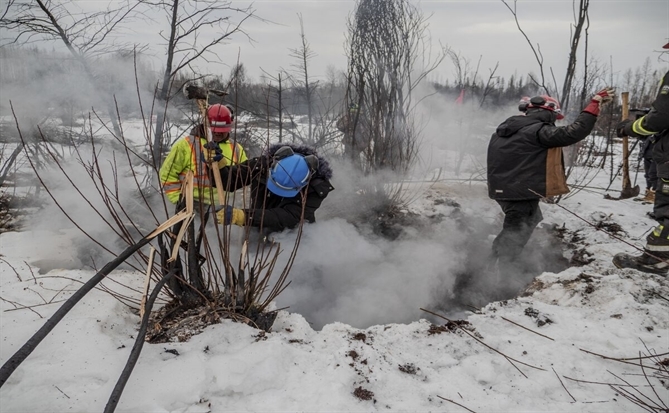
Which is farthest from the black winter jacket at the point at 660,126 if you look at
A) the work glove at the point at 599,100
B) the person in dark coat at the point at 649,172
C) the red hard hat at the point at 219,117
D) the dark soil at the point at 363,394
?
the red hard hat at the point at 219,117

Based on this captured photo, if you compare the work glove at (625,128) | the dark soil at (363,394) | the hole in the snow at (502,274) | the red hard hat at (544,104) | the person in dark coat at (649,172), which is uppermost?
the red hard hat at (544,104)

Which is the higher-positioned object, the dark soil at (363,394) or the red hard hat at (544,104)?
the red hard hat at (544,104)

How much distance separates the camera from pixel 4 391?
1502mm

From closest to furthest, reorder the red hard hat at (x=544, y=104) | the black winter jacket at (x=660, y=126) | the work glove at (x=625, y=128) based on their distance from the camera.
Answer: the black winter jacket at (x=660, y=126), the red hard hat at (x=544, y=104), the work glove at (x=625, y=128)

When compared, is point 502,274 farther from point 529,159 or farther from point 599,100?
point 599,100

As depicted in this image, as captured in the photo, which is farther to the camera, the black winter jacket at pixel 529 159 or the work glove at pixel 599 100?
the black winter jacket at pixel 529 159

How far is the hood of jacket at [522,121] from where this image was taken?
3395mm

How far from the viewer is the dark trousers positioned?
3.59m

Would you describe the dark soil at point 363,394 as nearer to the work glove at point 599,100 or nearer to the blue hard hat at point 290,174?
the blue hard hat at point 290,174

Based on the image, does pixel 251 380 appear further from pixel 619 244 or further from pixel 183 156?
pixel 619 244

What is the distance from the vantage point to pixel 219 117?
3.41 m

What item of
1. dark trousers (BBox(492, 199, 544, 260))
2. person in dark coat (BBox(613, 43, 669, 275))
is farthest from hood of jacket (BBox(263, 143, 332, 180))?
person in dark coat (BBox(613, 43, 669, 275))

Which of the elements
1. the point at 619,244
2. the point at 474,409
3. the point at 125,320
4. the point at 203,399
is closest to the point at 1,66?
the point at 125,320

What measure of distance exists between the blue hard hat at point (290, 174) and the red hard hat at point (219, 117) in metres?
0.71
